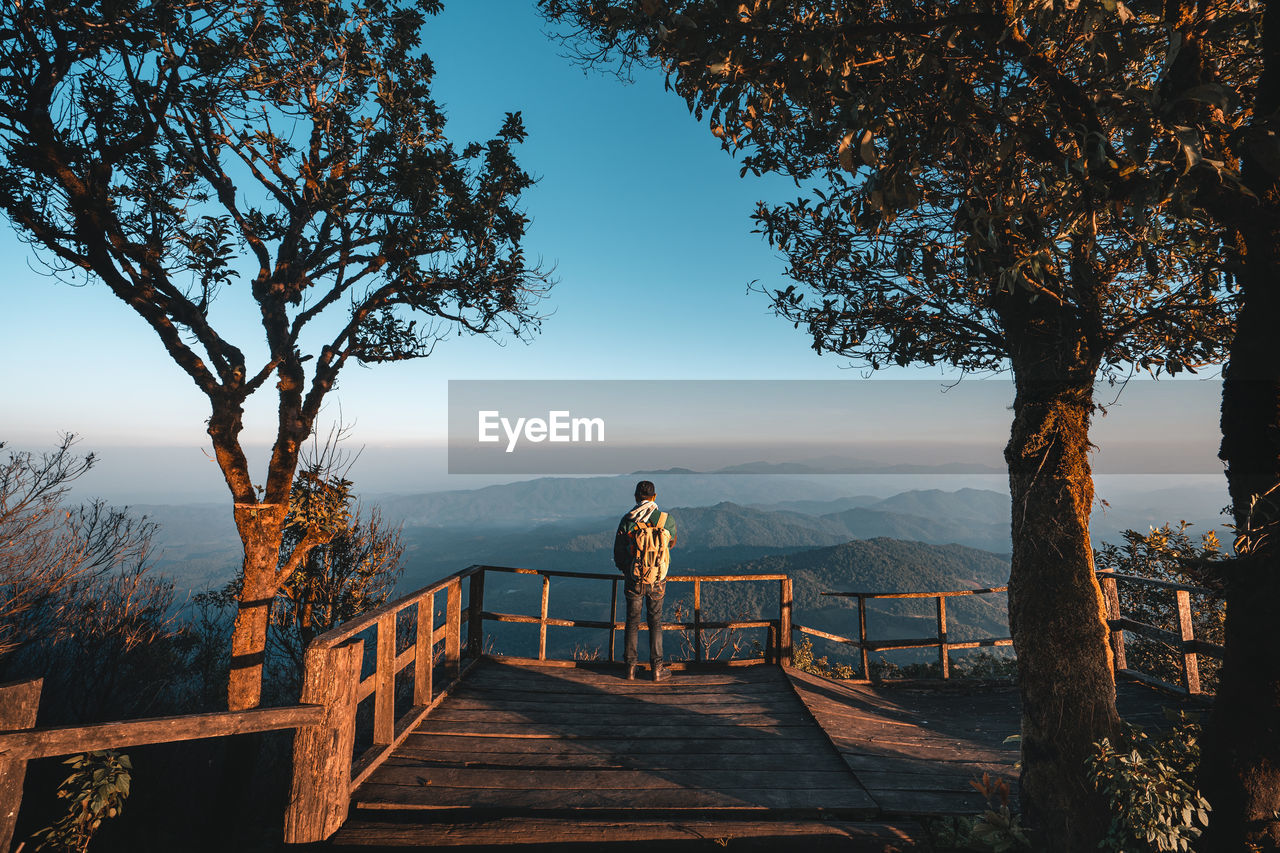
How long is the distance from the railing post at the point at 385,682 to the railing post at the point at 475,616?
88.8 inches

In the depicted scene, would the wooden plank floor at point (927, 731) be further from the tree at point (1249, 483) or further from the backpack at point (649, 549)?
the backpack at point (649, 549)

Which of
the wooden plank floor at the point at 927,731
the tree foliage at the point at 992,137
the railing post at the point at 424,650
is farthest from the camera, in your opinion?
the railing post at the point at 424,650

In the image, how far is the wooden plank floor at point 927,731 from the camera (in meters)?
4.55

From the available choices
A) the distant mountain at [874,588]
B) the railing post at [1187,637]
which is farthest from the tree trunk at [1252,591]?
the distant mountain at [874,588]

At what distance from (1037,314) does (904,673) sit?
1363 cm

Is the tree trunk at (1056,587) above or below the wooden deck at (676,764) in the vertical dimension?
above

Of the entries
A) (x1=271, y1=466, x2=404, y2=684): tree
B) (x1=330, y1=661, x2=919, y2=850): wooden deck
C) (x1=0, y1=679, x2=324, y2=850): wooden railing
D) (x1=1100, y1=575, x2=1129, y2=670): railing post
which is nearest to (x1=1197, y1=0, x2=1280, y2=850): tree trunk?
(x1=330, y1=661, x2=919, y2=850): wooden deck

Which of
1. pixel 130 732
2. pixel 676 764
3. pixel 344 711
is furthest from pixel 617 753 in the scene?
pixel 130 732

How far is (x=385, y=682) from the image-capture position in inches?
183

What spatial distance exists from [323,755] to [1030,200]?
630cm

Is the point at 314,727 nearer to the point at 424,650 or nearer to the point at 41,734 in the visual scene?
the point at 41,734

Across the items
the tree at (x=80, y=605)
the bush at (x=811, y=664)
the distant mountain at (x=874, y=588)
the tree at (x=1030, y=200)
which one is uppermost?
the tree at (x=1030, y=200)

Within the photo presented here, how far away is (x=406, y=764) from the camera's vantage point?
4.65 metres

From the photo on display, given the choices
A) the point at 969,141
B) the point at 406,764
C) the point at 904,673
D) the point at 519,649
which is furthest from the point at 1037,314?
the point at 519,649
